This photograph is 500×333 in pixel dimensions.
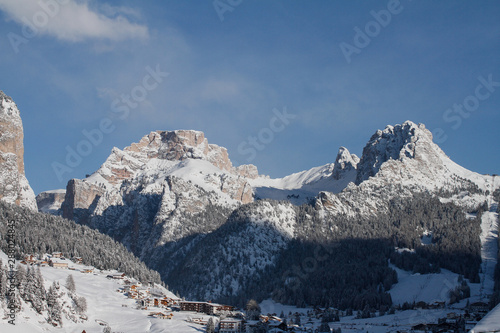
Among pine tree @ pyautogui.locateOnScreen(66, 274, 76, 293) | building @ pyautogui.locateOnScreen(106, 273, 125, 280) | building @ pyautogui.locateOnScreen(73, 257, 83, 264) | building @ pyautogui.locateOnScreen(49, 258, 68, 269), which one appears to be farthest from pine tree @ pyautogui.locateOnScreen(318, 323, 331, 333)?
building @ pyautogui.locateOnScreen(73, 257, 83, 264)

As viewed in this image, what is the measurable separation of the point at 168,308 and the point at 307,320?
44.1m

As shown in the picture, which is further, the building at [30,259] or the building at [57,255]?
the building at [57,255]

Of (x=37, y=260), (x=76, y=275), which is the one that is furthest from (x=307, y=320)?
(x=37, y=260)

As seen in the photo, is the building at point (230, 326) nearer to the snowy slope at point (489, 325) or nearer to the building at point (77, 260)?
the building at point (77, 260)

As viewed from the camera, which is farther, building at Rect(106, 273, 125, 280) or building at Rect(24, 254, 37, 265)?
building at Rect(106, 273, 125, 280)

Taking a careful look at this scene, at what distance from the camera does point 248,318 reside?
17388cm

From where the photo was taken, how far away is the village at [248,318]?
507ft

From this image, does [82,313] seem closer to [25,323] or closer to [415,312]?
[25,323]

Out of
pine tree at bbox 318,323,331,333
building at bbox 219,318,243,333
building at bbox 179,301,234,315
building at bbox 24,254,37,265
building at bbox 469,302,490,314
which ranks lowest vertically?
building at bbox 219,318,243,333

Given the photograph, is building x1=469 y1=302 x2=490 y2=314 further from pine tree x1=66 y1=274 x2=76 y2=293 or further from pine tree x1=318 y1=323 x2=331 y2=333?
pine tree x1=66 y1=274 x2=76 y2=293

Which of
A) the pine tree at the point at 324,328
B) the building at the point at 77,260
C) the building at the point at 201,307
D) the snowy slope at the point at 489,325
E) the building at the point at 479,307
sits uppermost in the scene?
the building at the point at 77,260

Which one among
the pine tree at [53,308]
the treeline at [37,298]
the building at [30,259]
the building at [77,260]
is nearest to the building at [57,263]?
the building at [30,259]

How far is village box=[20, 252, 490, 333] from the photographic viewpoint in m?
154

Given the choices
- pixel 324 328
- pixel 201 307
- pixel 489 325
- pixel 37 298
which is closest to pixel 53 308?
pixel 37 298
